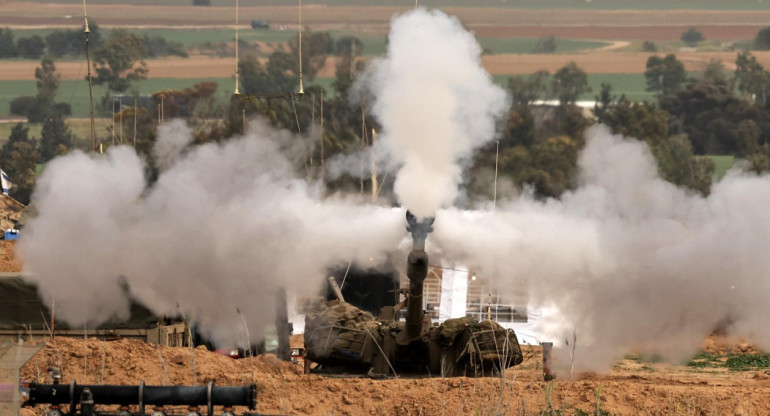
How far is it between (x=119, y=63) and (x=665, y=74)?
39.2 m

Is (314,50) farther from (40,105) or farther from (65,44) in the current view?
(65,44)

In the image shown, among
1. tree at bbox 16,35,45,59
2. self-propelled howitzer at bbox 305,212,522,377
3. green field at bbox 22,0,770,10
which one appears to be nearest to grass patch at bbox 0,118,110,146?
tree at bbox 16,35,45,59

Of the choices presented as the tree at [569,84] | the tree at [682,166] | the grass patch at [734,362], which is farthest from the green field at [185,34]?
the grass patch at [734,362]

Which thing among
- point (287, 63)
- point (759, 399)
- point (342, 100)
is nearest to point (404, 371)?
point (759, 399)

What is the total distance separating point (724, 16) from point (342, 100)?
63.1 m

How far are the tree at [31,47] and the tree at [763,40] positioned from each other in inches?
2127

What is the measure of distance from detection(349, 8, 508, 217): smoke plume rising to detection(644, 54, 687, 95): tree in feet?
258

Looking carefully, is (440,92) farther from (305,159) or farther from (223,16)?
(223,16)

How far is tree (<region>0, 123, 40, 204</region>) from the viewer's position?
65062 mm

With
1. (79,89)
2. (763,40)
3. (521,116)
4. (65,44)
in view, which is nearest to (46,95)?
(79,89)

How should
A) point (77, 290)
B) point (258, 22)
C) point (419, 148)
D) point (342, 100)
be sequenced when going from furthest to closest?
point (258, 22) → point (342, 100) → point (77, 290) → point (419, 148)

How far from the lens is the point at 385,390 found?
21.9 m

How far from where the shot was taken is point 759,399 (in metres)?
21.8

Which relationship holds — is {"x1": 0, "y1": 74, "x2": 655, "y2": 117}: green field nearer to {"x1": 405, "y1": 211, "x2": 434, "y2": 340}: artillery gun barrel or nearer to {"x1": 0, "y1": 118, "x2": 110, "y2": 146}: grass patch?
{"x1": 0, "y1": 118, "x2": 110, "y2": 146}: grass patch
